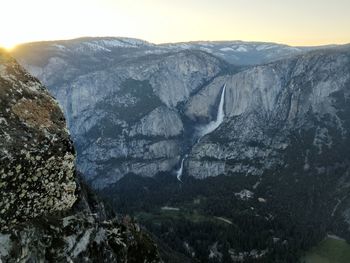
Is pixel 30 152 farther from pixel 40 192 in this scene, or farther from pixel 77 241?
pixel 77 241

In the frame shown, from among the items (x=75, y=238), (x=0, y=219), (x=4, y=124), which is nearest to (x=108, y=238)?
(x=75, y=238)

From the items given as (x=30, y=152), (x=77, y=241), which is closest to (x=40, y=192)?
(x=30, y=152)

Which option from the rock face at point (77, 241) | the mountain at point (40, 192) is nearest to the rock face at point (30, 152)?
the mountain at point (40, 192)

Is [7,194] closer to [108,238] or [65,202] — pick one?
[65,202]

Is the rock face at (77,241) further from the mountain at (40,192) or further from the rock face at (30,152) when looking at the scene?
the rock face at (30,152)

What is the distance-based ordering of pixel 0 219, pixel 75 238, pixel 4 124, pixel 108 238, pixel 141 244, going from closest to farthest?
pixel 0 219, pixel 4 124, pixel 75 238, pixel 108 238, pixel 141 244

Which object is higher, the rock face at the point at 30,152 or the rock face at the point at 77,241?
the rock face at the point at 30,152

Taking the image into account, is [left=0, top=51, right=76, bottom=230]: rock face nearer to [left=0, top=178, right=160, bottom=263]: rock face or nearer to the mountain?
the mountain

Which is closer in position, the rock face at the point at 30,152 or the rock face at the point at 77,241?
the rock face at the point at 77,241
